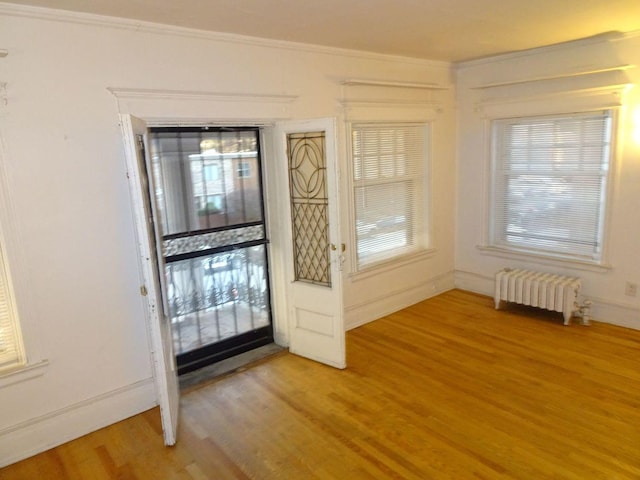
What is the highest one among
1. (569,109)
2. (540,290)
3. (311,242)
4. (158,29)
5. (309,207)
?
(158,29)

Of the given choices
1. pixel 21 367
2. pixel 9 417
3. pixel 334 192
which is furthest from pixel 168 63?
pixel 9 417

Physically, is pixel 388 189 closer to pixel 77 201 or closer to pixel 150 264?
pixel 150 264

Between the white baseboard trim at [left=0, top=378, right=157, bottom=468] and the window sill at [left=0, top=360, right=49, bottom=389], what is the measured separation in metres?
0.28

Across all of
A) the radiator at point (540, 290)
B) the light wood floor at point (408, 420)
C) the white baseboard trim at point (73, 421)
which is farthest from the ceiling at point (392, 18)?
the light wood floor at point (408, 420)

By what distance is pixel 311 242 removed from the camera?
3.83 m

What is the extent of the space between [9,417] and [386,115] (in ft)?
12.8

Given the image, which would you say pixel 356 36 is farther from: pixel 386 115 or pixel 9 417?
pixel 9 417

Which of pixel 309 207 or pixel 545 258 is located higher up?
pixel 309 207

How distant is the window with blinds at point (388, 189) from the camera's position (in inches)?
178

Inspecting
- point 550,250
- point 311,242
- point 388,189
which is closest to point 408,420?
point 311,242

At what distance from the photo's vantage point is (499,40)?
12.9 feet

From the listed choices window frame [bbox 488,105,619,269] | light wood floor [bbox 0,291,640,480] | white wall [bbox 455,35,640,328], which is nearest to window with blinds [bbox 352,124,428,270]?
white wall [bbox 455,35,640,328]

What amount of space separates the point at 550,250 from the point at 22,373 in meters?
4.82

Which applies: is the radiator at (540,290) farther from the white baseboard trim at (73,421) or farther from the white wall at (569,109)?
the white baseboard trim at (73,421)
